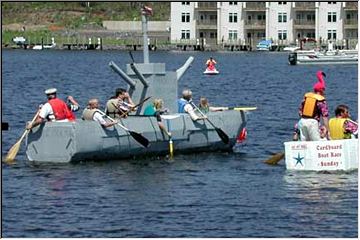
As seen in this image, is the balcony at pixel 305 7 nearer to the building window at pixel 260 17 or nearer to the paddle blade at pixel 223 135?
the building window at pixel 260 17

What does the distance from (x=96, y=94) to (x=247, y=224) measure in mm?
54466

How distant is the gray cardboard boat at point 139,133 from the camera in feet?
126

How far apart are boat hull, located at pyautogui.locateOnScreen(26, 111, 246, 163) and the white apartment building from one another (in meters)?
116

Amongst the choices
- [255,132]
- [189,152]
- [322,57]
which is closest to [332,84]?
[322,57]

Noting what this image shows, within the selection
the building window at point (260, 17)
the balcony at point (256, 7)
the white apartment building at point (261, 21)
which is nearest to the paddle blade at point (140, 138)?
the white apartment building at point (261, 21)

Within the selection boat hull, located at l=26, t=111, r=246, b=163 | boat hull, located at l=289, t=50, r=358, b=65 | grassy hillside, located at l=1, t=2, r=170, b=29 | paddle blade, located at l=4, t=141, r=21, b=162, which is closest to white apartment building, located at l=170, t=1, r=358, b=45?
grassy hillside, located at l=1, t=2, r=170, b=29

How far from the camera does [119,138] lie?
3941 centimetres

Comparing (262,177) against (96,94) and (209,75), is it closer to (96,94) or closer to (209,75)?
(96,94)

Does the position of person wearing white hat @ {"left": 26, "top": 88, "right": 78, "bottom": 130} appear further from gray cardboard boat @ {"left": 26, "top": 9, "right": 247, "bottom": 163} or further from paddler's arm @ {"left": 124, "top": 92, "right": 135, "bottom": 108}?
paddler's arm @ {"left": 124, "top": 92, "right": 135, "bottom": 108}

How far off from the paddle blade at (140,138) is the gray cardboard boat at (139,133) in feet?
0.21

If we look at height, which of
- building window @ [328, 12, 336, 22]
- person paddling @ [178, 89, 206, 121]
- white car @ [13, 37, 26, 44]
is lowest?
person paddling @ [178, 89, 206, 121]

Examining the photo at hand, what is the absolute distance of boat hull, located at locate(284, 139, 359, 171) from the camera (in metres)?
36.3

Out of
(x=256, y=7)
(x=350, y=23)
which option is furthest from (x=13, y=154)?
(x=256, y=7)

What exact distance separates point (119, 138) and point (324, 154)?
6.11 metres
